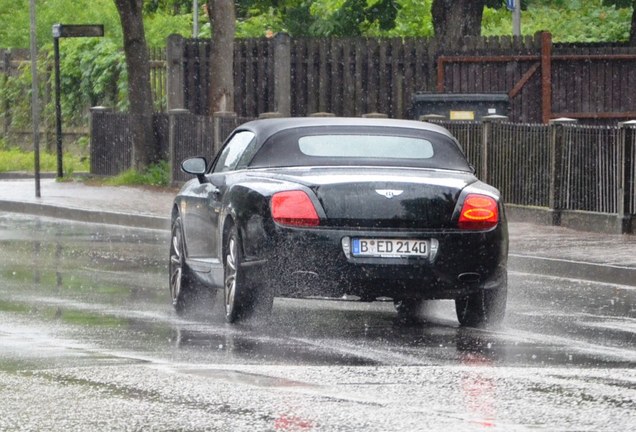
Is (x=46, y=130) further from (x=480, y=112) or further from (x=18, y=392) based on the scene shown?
(x=18, y=392)

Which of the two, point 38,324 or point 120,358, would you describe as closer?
point 120,358

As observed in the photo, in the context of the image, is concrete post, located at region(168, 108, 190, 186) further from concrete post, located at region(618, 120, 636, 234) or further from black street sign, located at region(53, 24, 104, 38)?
concrete post, located at region(618, 120, 636, 234)

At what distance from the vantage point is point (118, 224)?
25297mm

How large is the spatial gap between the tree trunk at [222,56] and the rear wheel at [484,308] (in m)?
18.3

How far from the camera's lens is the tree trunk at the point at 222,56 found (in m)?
30.8

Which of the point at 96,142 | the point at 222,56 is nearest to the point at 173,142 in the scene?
the point at 222,56

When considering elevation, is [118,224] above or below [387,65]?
below

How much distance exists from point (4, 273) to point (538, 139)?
26.7ft

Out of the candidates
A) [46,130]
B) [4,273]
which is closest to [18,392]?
[4,273]

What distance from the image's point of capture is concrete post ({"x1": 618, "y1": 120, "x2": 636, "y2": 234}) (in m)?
20.7

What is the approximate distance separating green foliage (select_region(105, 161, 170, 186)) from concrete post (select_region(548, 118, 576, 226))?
33.8ft

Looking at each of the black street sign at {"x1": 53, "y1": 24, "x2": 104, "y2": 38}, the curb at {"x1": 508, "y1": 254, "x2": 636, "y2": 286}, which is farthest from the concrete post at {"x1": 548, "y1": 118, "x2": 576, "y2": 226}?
the black street sign at {"x1": 53, "y1": 24, "x2": 104, "y2": 38}

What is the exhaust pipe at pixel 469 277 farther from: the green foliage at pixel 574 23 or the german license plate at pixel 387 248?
the green foliage at pixel 574 23

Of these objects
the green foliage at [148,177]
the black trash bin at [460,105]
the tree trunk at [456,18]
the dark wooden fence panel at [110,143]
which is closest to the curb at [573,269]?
the black trash bin at [460,105]
